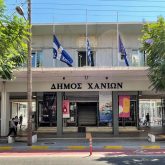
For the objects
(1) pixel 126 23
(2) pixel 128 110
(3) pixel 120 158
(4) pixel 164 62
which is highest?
(1) pixel 126 23

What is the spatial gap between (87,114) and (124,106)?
3847 mm

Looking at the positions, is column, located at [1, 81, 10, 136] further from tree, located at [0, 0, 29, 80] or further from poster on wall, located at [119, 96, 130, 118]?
tree, located at [0, 0, 29, 80]

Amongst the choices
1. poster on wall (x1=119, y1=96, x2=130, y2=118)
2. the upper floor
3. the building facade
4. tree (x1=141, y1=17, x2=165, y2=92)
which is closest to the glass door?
the building facade

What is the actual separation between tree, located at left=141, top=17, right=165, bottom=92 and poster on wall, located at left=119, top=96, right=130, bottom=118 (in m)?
6.90

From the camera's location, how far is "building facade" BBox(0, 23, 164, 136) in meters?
28.8

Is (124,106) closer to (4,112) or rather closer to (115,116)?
(115,116)

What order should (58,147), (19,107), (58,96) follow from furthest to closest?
(19,107)
(58,96)
(58,147)

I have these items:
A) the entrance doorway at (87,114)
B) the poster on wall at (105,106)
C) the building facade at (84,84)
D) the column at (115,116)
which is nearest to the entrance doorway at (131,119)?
the building facade at (84,84)

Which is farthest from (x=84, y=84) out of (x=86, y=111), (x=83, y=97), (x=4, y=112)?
(x=4, y=112)

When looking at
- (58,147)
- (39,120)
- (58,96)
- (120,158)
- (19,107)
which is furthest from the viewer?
(19,107)

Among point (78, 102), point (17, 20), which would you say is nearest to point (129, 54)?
point (78, 102)

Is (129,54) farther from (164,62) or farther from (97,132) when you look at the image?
(164,62)

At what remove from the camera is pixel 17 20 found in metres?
12.7

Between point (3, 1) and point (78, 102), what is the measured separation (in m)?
21.1
